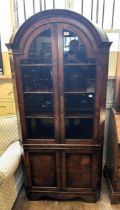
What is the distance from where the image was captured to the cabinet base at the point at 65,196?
6.70 feet

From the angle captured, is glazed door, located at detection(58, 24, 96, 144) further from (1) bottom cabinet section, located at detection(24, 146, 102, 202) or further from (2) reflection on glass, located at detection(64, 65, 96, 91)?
(1) bottom cabinet section, located at detection(24, 146, 102, 202)

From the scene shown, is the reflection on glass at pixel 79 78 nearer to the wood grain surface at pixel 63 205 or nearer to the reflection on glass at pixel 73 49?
the reflection on glass at pixel 73 49

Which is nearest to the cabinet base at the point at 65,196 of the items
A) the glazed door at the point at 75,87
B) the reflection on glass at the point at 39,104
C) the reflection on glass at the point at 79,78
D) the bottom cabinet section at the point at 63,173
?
the bottom cabinet section at the point at 63,173

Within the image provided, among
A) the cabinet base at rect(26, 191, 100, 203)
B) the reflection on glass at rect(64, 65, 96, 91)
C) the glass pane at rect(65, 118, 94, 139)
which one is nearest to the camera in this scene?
the reflection on glass at rect(64, 65, 96, 91)

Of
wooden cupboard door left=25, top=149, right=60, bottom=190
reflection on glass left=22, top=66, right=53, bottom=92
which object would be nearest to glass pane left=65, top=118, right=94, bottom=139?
wooden cupboard door left=25, top=149, right=60, bottom=190

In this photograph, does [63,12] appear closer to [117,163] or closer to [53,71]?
[53,71]

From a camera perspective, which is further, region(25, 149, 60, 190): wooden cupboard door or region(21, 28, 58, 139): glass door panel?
region(25, 149, 60, 190): wooden cupboard door

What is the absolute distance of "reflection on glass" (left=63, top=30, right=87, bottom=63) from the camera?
1.67 meters

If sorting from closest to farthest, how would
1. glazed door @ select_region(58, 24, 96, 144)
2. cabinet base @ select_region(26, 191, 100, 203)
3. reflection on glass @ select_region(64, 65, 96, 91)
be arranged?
1. glazed door @ select_region(58, 24, 96, 144)
2. reflection on glass @ select_region(64, 65, 96, 91)
3. cabinet base @ select_region(26, 191, 100, 203)

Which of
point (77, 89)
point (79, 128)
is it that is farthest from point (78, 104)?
point (79, 128)

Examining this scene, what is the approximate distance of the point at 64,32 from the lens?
5.31 feet

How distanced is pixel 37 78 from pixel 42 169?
0.98 m

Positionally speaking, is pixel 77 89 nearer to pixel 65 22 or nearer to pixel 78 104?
pixel 78 104

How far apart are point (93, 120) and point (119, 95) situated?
413mm
